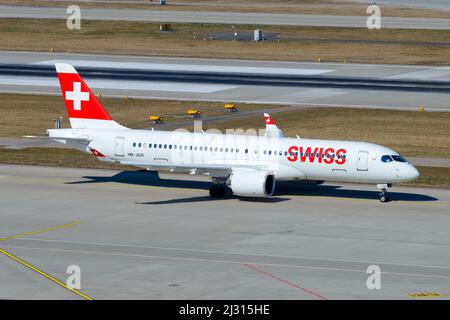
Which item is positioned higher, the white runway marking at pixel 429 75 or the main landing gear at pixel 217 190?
the white runway marking at pixel 429 75

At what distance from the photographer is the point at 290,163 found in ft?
240

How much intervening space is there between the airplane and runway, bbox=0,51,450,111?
38176 millimetres

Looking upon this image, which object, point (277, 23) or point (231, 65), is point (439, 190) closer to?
point (231, 65)

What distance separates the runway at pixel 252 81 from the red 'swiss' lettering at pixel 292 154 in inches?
1565

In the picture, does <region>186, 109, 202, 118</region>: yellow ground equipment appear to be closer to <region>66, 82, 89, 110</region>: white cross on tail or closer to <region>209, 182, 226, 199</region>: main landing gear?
<region>66, 82, 89, 110</region>: white cross on tail

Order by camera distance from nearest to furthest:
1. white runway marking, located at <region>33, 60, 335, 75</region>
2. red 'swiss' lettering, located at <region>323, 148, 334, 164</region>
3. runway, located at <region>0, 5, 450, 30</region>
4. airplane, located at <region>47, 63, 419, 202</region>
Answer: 1. airplane, located at <region>47, 63, 419, 202</region>
2. red 'swiss' lettering, located at <region>323, 148, 334, 164</region>
3. white runway marking, located at <region>33, 60, 335, 75</region>
4. runway, located at <region>0, 5, 450, 30</region>

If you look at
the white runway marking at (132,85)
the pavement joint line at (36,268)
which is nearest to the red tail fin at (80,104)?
the pavement joint line at (36,268)

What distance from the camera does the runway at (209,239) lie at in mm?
52938

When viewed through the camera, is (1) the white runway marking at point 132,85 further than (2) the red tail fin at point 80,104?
Yes

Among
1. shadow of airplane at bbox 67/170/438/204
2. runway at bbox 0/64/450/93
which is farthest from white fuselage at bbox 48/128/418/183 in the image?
runway at bbox 0/64/450/93

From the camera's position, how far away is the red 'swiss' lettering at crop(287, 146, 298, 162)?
240ft

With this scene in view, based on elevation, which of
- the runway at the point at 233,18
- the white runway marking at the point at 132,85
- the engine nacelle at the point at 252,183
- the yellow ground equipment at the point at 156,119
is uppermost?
the runway at the point at 233,18

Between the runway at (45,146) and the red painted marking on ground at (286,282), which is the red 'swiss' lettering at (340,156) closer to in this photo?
the runway at (45,146)
